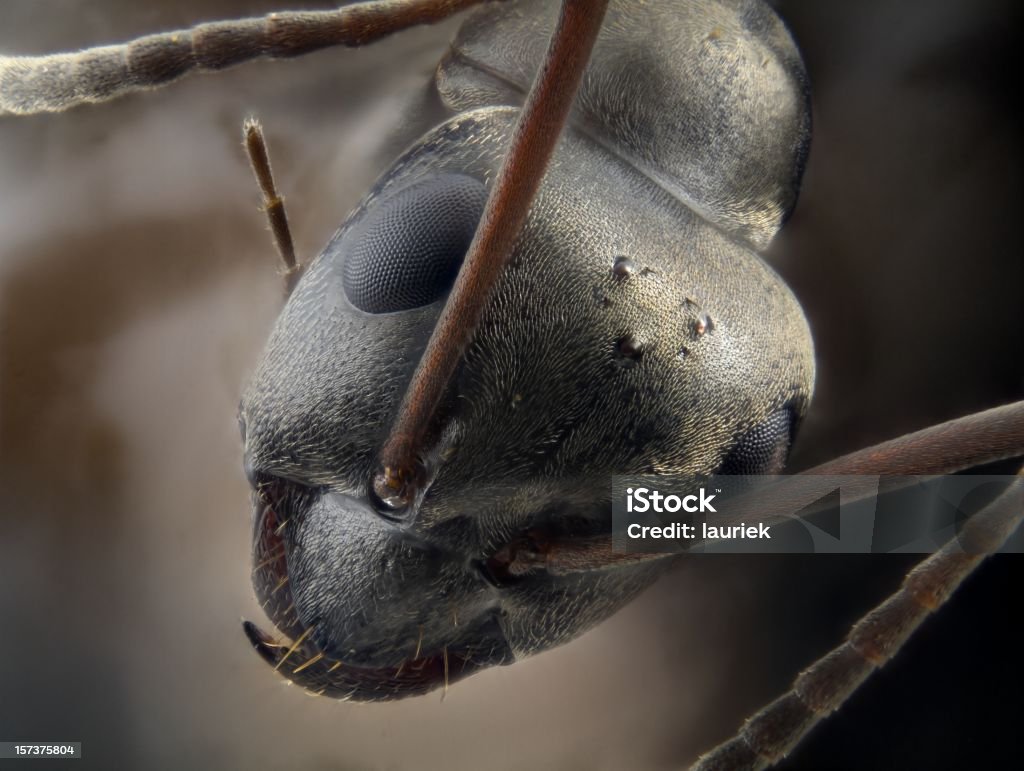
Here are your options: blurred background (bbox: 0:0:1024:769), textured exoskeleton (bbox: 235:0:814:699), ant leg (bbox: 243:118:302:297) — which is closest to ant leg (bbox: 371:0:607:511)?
textured exoskeleton (bbox: 235:0:814:699)

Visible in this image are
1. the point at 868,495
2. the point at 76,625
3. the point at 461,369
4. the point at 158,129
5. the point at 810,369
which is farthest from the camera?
the point at 158,129

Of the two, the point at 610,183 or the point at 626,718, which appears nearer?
the point at 610,183

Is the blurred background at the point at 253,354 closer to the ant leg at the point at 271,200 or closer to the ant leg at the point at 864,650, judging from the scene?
the ant leg at the point at 271,200

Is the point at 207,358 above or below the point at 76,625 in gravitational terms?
above

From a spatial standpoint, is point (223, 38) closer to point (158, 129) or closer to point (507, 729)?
point (158, 129)

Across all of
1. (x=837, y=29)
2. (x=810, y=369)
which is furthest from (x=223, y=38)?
(x=837, y=29)

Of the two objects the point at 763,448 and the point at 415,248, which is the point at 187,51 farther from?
the point at 763,448

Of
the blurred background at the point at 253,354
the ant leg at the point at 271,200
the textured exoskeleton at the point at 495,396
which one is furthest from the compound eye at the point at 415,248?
the blurred background at the point at 253,354
